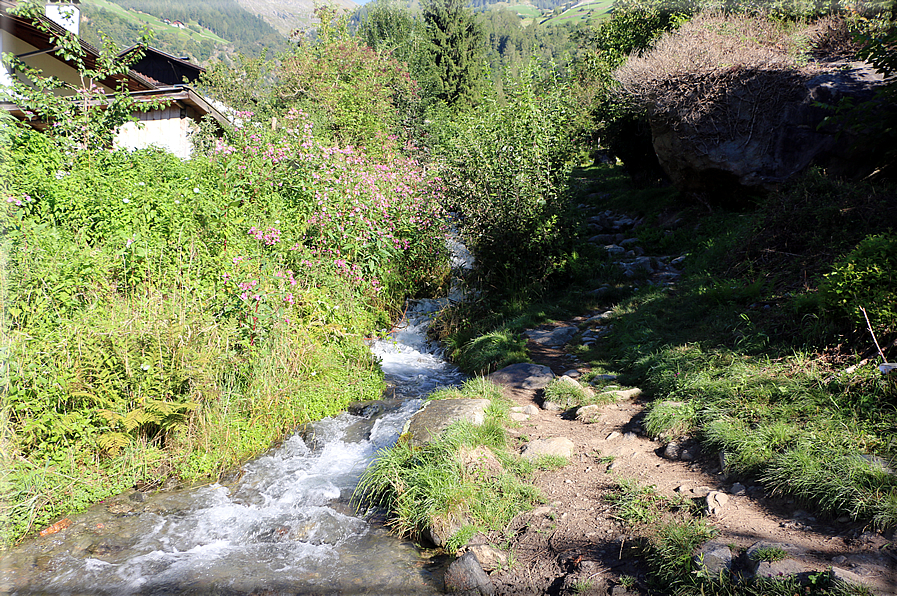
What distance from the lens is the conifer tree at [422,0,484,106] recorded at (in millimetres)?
32297

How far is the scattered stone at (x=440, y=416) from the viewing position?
506cm

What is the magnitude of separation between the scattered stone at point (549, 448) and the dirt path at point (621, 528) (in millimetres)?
94

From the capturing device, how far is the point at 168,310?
17.8 ft

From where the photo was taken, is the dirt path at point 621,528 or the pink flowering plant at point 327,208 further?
the pink flowering plant at point 327,208

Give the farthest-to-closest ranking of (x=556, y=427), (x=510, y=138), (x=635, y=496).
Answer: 1. (x=510, y=138)
2. (x=556, y=427)
3. (x=635, y=496)

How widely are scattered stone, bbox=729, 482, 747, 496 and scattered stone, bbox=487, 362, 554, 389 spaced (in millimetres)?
2657

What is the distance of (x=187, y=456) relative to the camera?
5020 mm

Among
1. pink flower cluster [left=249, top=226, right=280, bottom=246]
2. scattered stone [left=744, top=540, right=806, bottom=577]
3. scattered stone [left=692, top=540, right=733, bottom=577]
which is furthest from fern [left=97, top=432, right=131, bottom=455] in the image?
scattered stone [left=744, top=540, right=806, bottom=577]

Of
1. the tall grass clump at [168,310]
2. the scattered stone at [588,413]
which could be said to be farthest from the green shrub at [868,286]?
the tall grass clump at [168,310]

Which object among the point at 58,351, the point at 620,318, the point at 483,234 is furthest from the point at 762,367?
the point at 58,351

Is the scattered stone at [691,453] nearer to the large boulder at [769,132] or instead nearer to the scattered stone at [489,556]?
the scattered stone at [489,556]

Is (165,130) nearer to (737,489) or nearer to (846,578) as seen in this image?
(737,489)

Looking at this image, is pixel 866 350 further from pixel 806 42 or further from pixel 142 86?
pixel 142 86

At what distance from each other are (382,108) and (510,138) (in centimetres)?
1087
